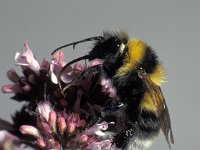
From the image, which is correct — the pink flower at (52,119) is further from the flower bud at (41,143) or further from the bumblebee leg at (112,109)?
the bumblebee leg at (112,109)

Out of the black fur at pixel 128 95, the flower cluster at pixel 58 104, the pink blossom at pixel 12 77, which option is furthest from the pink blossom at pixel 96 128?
the pink blossom at pixel 12 77

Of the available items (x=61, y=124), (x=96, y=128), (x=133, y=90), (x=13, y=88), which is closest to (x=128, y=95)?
(x=133, y=90)

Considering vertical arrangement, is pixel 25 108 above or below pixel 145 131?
above

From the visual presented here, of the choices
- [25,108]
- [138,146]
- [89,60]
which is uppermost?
[89,60]

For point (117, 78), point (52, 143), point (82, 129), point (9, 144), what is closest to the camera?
point (9, 144)

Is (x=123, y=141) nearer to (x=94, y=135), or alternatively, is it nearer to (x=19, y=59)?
(x=94, y=135)

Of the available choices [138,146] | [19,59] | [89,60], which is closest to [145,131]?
[138,146]
